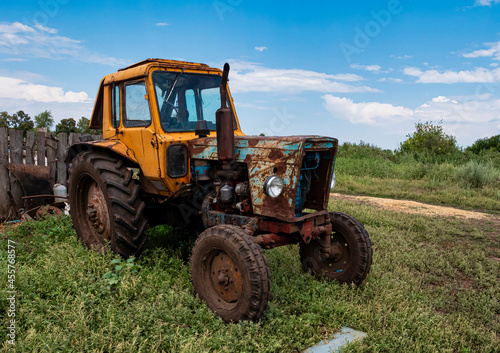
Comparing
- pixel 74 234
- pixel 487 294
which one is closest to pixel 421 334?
pixel 487 294

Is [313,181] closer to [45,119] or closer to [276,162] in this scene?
[276,162]

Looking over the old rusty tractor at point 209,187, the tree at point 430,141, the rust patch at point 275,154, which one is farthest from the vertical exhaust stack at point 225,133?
the tree at point 430,141

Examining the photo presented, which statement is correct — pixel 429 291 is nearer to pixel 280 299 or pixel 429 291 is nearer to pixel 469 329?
pixel 469 329

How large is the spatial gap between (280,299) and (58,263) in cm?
271

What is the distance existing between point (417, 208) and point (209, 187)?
712 centimetres

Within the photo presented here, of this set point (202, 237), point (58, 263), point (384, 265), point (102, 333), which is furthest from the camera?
point (384, 265)

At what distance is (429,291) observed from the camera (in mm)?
4691

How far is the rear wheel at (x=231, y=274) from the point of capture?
136 inches

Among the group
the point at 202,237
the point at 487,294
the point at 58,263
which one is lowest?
the point at 487,294

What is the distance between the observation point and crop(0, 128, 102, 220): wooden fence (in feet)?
25.3

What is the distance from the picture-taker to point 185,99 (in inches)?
198

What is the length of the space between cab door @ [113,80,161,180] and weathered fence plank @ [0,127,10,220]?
152 inches

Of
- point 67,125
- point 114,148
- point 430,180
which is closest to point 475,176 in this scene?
point 430,180

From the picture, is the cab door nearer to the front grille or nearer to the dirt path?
the front grille
